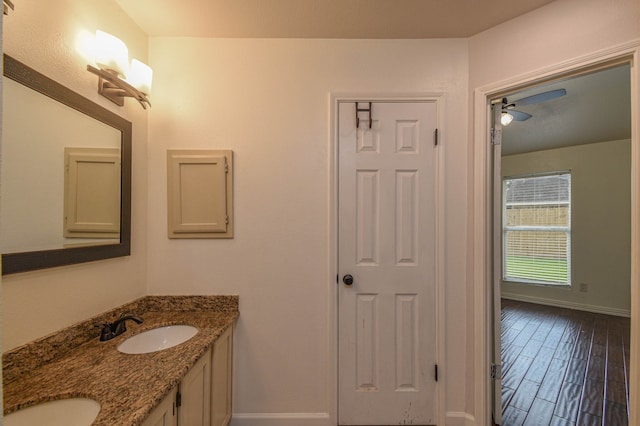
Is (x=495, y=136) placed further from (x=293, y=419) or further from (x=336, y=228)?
(x=293, y=419)

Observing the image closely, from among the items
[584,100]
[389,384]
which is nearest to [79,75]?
[389,384]

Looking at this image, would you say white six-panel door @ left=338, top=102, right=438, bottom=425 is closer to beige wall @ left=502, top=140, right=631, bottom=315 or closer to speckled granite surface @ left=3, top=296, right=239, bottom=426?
speckled granite surface @ left=3, top=296, right=239, bottom=426

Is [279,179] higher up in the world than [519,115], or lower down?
lower down

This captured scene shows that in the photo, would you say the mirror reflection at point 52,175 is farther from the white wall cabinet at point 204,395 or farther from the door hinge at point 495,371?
the door hinge at point 495,371

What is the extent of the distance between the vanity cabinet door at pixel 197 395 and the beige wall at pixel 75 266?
65cm

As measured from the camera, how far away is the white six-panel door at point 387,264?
1784mm

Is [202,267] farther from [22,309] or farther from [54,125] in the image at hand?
[54,125]

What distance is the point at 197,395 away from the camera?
1287 mm

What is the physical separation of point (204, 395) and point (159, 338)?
17.0 inches

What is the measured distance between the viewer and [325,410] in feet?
5.84

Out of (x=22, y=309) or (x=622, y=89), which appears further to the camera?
(x=622, y=89)

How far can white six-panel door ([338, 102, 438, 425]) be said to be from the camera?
5.85 ft

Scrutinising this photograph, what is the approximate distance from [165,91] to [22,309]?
1422mm

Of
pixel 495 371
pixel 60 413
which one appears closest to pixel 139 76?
pixel 60 413
